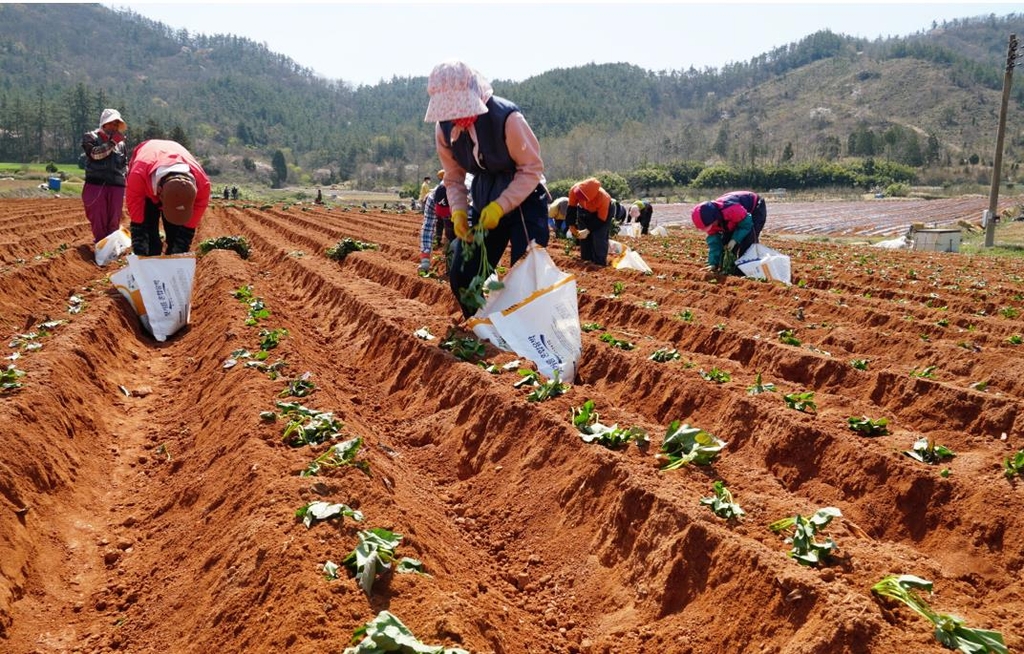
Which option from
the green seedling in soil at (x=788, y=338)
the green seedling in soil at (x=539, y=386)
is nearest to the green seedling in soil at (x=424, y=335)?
the green seedling in soil at (x=539, y=386)

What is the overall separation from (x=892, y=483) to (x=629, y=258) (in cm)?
893

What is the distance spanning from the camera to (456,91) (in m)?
5.45

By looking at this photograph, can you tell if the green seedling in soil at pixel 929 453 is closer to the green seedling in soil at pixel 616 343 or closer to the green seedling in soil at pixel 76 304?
the green seedling in soil at pixel 616 343

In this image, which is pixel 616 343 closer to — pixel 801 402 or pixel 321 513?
pixel 801 402

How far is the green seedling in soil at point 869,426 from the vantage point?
4473mm

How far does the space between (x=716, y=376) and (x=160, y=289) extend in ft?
18.0

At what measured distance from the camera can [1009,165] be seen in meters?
80.8

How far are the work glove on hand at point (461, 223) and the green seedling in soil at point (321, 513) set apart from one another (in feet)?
11.9

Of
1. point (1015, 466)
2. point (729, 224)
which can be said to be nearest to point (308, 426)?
point (1015, 466)

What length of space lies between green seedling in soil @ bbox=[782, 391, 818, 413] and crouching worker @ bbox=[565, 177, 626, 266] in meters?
7.16

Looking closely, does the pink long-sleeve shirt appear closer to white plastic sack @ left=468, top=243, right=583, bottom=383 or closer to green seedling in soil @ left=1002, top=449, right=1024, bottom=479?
white plastic sack @ left=468, top=243, right=583, bottom=383

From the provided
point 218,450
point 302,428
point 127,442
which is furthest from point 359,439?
point 127,442

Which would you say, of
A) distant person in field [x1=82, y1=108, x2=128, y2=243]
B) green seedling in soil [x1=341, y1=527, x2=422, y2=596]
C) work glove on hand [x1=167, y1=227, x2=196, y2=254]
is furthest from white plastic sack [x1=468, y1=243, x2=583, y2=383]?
→ distant person in field [x1=82, y1=108, x2=128, y2=243]

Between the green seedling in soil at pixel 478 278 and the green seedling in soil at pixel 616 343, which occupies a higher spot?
the green seedling in soil at pixel 478 278
